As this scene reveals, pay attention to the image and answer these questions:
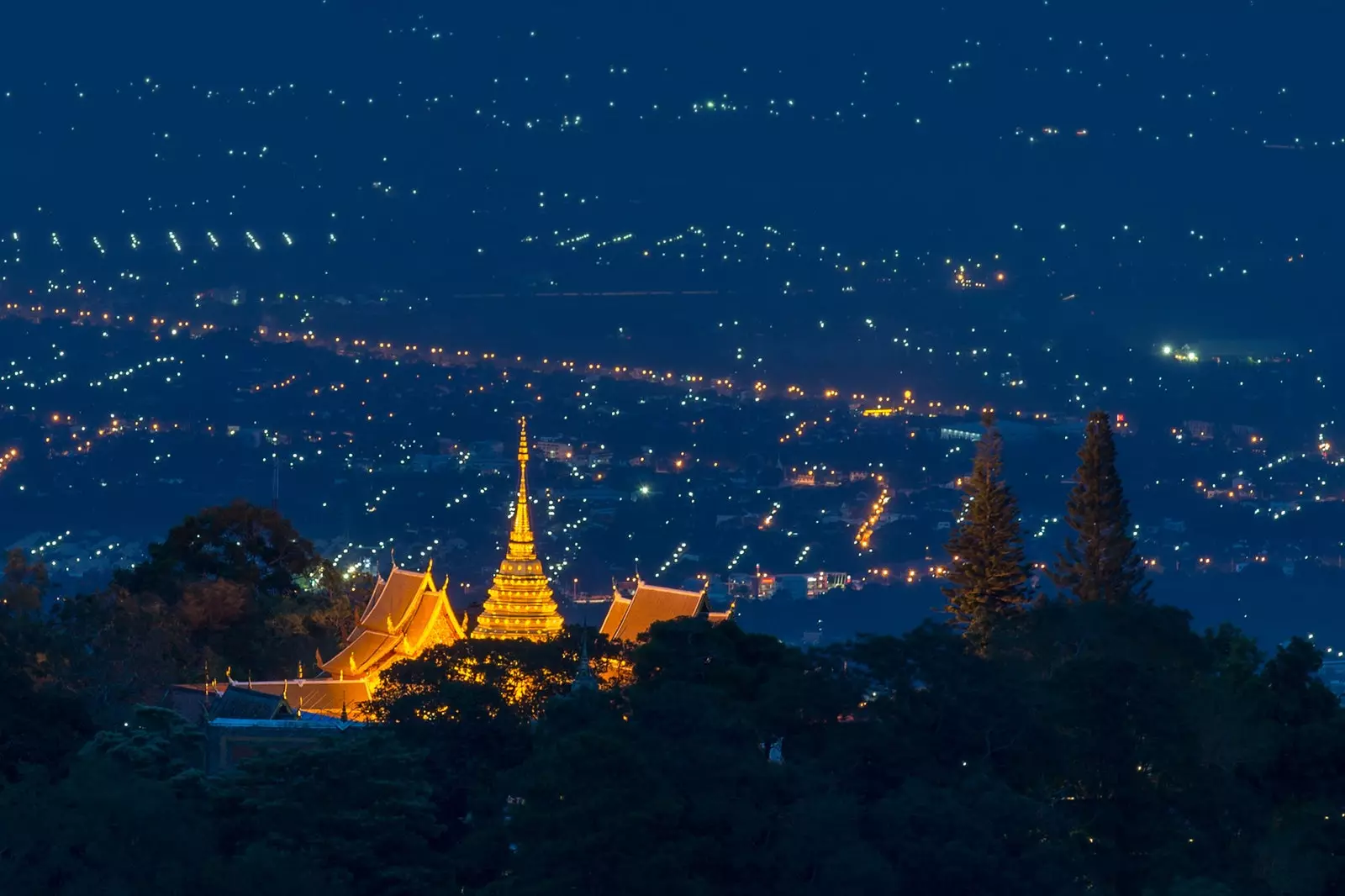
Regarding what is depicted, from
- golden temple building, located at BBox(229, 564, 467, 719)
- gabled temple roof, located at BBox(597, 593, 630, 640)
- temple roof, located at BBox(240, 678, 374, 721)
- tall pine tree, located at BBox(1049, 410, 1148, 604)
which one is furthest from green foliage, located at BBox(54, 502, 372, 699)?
tall pine tree, located at BBox(1049, 410, 1148, 604)

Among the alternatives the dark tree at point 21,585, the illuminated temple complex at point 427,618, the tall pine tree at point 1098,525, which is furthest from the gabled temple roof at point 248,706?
the tall pine tree at point 1098,525

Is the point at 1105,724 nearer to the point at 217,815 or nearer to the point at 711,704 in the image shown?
the point at 711,704

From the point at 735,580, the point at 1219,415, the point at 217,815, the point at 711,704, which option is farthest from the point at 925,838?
the point at 1219,415

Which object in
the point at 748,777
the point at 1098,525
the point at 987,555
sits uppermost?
the point at 1098,525

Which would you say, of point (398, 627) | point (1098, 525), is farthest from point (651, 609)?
point (1098, 525)

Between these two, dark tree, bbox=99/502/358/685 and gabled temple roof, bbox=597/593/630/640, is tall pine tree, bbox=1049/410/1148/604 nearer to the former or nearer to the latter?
gabled temple roof, bbox=597/593/630/640

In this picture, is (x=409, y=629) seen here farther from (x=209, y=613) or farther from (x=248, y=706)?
(x=248, y=706)

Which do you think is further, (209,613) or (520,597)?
(209,613)
